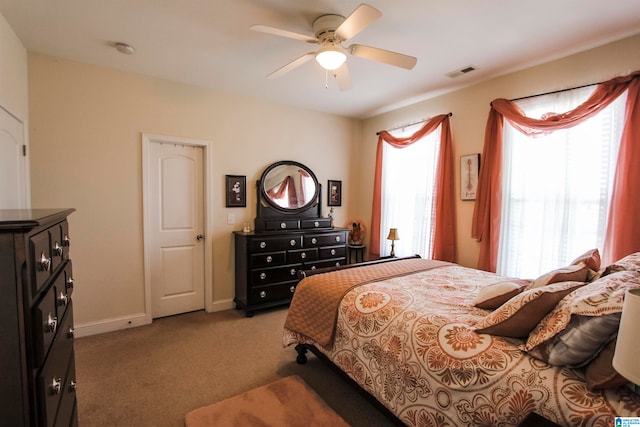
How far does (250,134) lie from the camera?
3.80 meters

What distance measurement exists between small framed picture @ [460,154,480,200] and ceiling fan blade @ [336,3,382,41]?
6.72ft

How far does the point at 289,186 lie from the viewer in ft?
13.4

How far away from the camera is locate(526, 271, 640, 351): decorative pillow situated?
1071 mm

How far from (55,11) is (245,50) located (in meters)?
1.28

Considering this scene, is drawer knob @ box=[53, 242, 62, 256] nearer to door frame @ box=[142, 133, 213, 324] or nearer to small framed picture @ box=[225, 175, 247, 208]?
door frame @ box=[142, 133, 213, 324]

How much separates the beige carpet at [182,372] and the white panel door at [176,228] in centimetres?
34

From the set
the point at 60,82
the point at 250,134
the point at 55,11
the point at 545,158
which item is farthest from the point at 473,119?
the point at 60,82

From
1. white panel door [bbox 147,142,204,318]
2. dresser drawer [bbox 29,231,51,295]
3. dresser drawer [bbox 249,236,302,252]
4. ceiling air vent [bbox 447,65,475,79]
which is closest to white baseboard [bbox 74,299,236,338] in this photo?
white panel door [bbox 147,142,204,318]

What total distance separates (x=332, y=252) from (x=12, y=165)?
3.17 meters

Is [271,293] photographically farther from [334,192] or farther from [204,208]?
[334,192]

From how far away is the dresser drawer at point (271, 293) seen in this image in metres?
3.47

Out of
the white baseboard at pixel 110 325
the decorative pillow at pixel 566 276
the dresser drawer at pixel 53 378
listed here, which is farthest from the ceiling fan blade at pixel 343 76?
the white baseboard at pixel 110 325

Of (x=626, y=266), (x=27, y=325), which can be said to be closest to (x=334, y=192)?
(x=626, y=266)

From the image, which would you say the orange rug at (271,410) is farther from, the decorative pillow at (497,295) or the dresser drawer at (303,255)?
the dresser drawer at (303,255)
